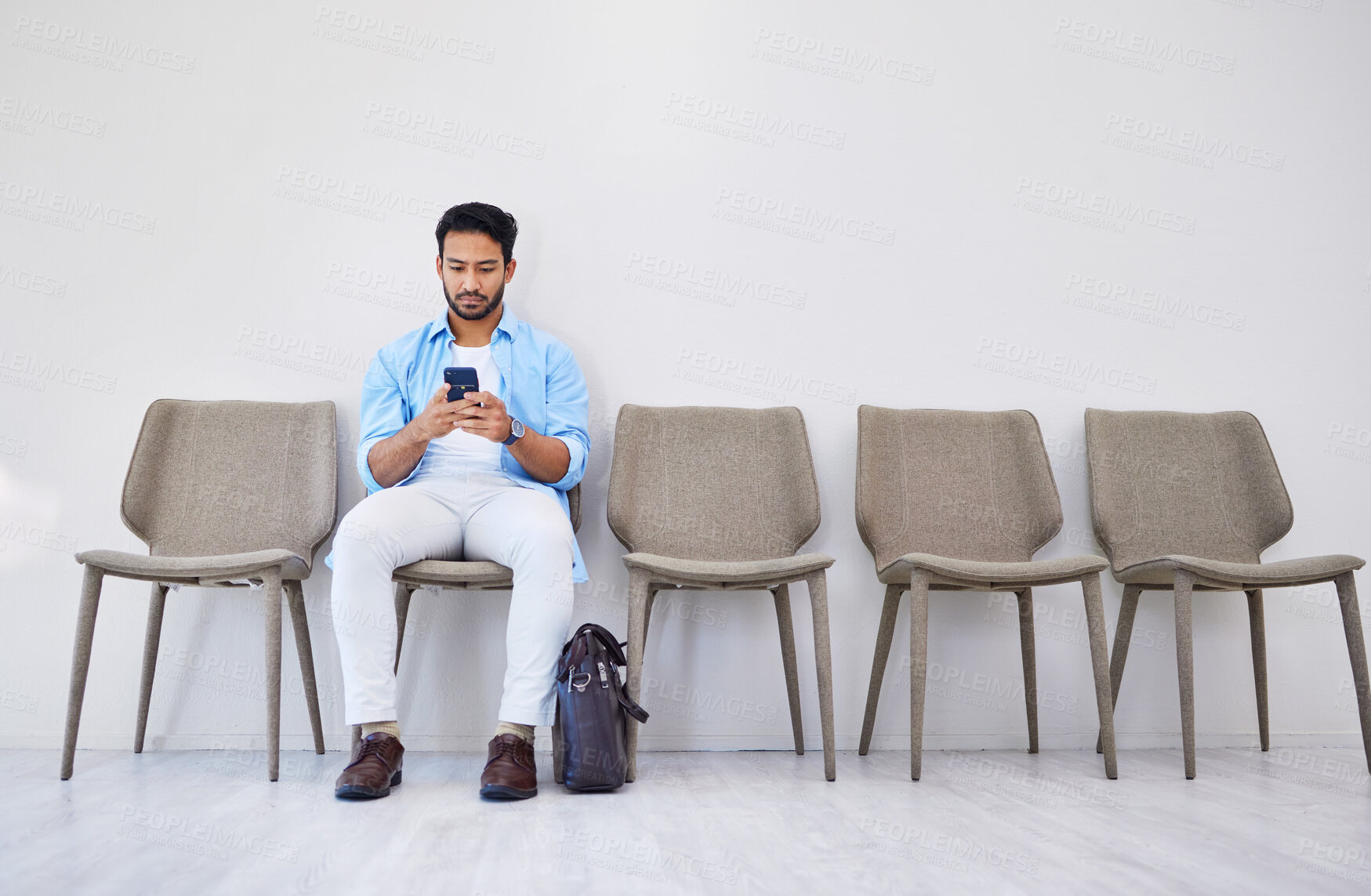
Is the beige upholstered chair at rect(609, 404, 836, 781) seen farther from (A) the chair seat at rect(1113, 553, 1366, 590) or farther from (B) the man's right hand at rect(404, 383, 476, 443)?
(A) the chair seat at rect(1113, 553, 1366, 590)

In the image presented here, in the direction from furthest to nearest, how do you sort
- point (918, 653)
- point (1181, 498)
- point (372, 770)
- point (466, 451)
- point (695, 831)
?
point (1181, 498)
point (466, 451)
point (918, 653)
point (372, 770)
point (695, 831)

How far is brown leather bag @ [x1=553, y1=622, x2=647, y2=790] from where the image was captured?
74.5 inches

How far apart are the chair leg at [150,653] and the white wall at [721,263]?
96 mm

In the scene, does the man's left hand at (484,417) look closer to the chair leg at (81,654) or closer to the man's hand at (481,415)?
the man's hand at (481,415)

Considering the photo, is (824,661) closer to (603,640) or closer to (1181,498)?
(603,640)

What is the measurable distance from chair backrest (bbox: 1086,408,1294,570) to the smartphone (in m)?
1.69

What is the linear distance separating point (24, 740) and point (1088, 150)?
132 inches

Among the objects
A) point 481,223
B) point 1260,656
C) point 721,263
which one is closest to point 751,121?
point 721,263

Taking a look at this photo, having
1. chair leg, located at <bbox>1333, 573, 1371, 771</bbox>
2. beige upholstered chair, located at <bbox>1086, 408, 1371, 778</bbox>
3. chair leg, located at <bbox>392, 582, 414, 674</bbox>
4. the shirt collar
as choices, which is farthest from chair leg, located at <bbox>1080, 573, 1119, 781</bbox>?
chair leg, located at <bbox>392, 582, 414, 674</bbox>

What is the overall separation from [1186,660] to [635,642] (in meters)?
1.30

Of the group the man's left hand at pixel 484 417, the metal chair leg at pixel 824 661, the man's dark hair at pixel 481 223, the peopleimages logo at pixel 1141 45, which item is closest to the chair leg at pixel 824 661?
the metal chair leg at pixel 824 661

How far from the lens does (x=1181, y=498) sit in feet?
8.54

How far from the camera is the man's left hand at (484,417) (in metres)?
2.02

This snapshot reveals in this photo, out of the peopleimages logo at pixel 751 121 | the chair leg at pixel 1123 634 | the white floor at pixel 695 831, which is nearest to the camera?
the white floor at pixel 695 831
